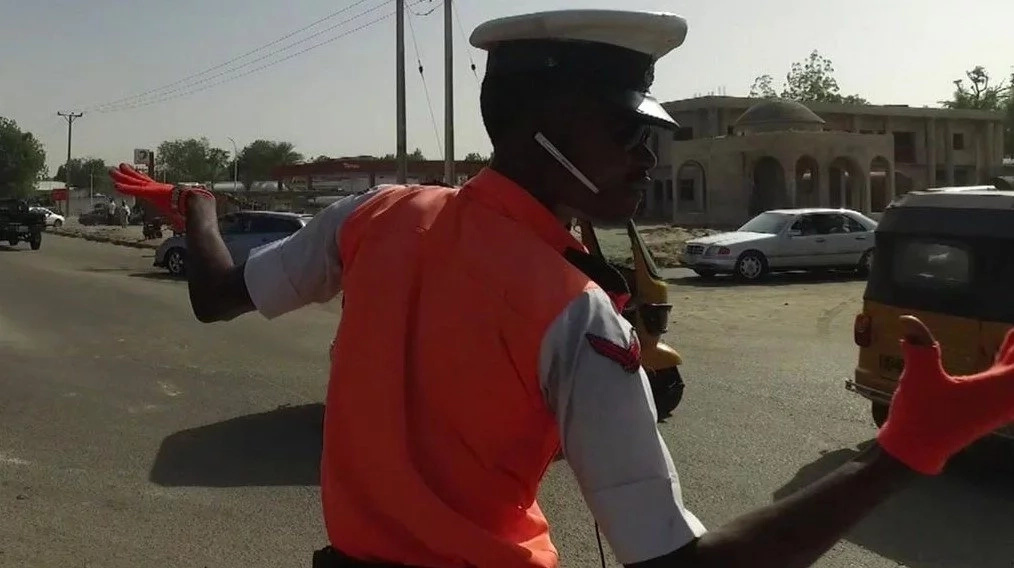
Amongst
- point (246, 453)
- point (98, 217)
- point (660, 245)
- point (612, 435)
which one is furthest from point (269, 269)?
point (98, 217)

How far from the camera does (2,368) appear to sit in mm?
9898

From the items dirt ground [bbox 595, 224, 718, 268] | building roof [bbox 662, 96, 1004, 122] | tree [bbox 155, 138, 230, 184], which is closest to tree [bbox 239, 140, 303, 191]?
tree [bbox 155, 138, 230, 184]

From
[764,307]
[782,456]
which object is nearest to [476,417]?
[782,456]

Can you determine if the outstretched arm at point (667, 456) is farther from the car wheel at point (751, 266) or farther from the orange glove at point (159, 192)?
the car wheel at point (751, 266)

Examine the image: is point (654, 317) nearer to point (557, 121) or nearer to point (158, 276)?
point (557, 121)

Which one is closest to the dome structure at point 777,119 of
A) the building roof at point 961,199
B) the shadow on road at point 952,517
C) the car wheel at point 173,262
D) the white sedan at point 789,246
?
the white sedan at point 789,246

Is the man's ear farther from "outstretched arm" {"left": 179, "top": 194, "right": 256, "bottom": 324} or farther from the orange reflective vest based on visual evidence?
"outstretched arm" {"left": 179, "top": 194, "right": 256, "bottom": 324}

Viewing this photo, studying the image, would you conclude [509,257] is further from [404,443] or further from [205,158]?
[205,158]

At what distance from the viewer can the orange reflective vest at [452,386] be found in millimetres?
1406

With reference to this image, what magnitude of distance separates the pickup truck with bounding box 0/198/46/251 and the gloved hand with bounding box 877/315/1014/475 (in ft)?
118

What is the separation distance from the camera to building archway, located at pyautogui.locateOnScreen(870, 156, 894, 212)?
51.0m

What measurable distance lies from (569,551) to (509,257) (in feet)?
12.0

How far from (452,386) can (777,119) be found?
48.2 meters

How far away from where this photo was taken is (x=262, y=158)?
3866 inches
